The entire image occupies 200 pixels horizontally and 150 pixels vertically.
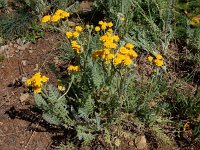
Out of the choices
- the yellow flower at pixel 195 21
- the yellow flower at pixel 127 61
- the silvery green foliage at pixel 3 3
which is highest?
the yellow flower at pixel 127 61

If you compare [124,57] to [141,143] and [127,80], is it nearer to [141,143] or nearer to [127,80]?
[127,80]

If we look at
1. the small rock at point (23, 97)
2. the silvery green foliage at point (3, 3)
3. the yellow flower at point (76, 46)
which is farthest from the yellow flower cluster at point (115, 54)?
the silvery green foliage at point (3, 3)

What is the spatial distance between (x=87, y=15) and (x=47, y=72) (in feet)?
2.90

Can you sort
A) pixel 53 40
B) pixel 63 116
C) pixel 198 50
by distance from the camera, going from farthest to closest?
pixel 53 40
pixel 198 50
pixel 63 116

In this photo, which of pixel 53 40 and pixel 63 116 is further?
pixel 53 40

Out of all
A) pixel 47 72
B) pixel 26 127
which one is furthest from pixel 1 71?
pixel 26 127

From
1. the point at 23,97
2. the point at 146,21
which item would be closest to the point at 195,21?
the point at 146,21

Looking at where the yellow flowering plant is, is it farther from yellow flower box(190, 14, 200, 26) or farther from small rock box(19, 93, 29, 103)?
yellow flower box(190, 14, 200, 26)

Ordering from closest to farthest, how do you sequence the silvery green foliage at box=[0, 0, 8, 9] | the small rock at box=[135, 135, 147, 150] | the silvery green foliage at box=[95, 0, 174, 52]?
1. the small rock at box=[135, 135, 147, 150]
2. the silvery green foliage at box=[95, 0, 174, 52]
3. the silvery green foliage at box=[0, 0, 8, 9]

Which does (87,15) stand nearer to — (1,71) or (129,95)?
(1,71)

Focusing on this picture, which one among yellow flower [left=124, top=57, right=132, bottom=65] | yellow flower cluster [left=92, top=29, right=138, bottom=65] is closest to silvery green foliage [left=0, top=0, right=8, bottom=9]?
yellow flower cluster [left=92, top=29, right=138, bottom=65]

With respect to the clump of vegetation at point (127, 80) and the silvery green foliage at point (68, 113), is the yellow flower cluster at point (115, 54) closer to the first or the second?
the clump of vegetation at point (127, 80)

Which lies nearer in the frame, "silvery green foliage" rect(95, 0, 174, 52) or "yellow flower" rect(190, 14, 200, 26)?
"silvery green foliage" rect(95, 0, 174, 52)

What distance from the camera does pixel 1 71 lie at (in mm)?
3588
